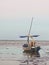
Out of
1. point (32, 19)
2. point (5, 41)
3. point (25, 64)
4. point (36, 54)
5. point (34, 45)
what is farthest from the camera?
point (5, 41)

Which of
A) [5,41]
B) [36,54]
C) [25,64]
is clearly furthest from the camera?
[5,41]

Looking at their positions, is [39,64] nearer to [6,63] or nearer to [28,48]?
[6,63]

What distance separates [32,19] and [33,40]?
17.0 feet

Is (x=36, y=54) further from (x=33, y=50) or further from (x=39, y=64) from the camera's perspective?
(x=39, y=64)

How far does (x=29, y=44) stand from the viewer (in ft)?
212

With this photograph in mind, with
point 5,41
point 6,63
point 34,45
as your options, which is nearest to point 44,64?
point 6,63

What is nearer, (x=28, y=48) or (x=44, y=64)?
(x=44, y=64)

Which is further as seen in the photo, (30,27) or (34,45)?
(30,27)

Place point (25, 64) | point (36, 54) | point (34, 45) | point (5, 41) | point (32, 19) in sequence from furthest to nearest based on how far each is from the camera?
point (5, 41), point (32, 19), point (34, 45), point (36, 54), point (25, 64)

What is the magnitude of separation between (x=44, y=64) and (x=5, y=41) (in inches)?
4856

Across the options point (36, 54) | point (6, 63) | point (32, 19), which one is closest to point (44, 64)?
point (6, 63)

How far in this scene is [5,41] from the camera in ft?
531

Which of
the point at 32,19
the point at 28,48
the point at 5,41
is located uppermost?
the point at 32,19

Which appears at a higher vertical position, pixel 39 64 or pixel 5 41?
pixel 39 64
